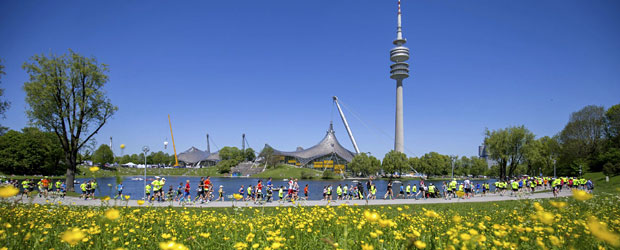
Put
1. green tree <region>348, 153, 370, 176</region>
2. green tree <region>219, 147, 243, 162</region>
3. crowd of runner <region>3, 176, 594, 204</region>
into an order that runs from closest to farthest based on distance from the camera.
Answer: crowd of runner <region>3, 176, 594, 204</region> → green tree <region>348, 153, 370, 176</region> → green tree <region>219, 147, 243, 162</region>

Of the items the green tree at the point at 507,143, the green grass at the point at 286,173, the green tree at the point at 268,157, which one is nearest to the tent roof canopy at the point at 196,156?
the green tree at the point at 268,157

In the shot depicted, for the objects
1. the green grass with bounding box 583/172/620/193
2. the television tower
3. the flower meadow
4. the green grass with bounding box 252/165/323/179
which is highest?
the television tower

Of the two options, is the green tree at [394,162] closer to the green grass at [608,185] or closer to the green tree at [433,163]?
the green tree at [433,163]

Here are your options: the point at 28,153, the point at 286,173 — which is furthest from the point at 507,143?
the point at 28,153

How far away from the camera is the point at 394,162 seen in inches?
3561

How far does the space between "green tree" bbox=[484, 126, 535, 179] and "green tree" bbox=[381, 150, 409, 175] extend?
133 feet

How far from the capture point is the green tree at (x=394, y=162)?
90188 millimetres

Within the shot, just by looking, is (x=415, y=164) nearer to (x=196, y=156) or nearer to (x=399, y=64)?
(x=399, y=64)

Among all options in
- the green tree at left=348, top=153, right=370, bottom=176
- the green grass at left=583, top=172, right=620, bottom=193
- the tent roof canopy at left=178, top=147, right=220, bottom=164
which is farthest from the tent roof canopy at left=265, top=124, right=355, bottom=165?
the green grass at left=583, top=172, right=620, bottom=193

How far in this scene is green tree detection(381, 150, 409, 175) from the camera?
9019 centimetres

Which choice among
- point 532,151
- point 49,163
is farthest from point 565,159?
point 49,163

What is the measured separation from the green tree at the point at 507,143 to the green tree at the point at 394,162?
133 ft

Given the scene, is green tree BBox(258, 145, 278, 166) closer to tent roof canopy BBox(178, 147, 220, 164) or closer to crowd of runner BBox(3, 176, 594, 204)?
tent roof canopy BBox(178, 147, 220, 164)

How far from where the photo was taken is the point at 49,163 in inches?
2527
